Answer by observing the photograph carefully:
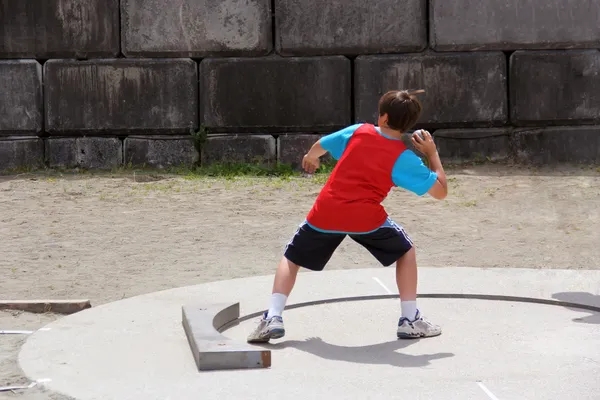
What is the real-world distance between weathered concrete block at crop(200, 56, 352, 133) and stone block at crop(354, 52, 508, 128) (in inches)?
8.8

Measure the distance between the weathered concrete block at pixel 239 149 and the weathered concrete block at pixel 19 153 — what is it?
5.69 feet

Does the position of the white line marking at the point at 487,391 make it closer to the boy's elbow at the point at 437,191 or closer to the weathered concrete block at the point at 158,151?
the boy's elbow at the point at 437,191

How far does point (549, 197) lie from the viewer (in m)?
8.60

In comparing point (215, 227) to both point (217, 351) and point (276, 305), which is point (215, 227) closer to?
point (276, 305)

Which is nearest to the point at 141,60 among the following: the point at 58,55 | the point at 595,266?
the point at 58,55

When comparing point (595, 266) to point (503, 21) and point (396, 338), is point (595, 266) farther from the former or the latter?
point (503, 21)

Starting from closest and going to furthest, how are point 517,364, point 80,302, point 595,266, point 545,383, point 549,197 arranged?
point 545,383 → point 517,364 → point 80,302 → point 595,266 → point 549,197

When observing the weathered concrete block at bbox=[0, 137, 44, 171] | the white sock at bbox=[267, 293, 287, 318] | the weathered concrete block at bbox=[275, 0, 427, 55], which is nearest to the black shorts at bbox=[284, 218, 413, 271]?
the white sock at bbox=[267, 293, 287, 318]

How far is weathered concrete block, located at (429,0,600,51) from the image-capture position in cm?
995

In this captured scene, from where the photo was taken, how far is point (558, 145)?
10031 mm

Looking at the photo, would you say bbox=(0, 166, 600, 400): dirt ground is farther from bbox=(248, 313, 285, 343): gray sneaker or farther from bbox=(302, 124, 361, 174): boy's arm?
bbox=(302, 124, 361, 174): boy's arm

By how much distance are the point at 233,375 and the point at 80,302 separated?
169 cm

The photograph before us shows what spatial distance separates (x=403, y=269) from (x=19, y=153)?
276 inches

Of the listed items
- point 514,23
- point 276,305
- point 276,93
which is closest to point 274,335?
point 276,305
